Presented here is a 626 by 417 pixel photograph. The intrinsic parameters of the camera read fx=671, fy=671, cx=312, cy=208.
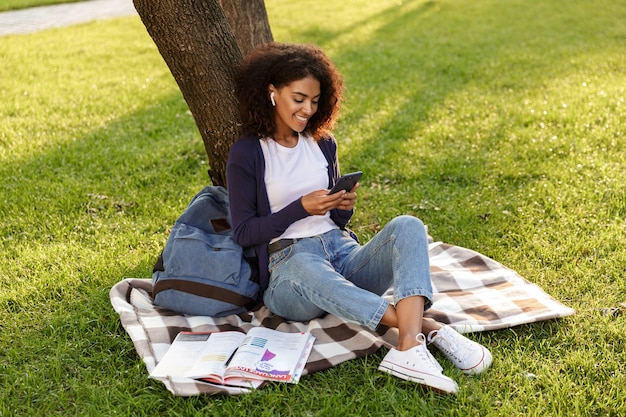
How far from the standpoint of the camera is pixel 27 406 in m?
2.89

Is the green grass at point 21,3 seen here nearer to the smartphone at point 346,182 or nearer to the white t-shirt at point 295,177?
the white t-shirt at point 295,177

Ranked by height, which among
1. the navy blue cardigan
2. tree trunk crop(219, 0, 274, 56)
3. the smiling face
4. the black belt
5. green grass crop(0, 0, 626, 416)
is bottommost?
green grass crop(0, 0, 626, 416)

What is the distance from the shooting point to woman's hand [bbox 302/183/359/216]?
322cm

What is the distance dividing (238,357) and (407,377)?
756 millimetres

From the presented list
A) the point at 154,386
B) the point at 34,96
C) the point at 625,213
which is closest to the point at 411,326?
the point at 154,386

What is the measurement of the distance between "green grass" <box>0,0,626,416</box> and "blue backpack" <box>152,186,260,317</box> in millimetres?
353

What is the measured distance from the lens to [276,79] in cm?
343

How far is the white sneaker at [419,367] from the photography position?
2.86 metres

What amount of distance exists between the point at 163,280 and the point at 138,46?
739 cm

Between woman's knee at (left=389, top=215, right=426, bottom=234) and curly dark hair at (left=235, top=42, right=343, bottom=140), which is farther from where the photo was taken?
curly dark hair at (left=235, top=42, right=343, bottom=140)

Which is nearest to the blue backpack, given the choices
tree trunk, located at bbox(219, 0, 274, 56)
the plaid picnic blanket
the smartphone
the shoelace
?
the plaid picnic blanket

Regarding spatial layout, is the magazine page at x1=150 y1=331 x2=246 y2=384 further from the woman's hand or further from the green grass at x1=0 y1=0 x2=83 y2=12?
the green grass at x1=0 y1=0 x2=83 y2=12

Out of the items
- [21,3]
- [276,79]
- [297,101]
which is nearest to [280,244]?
[297,101]

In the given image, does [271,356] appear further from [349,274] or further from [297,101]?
[297,101]
